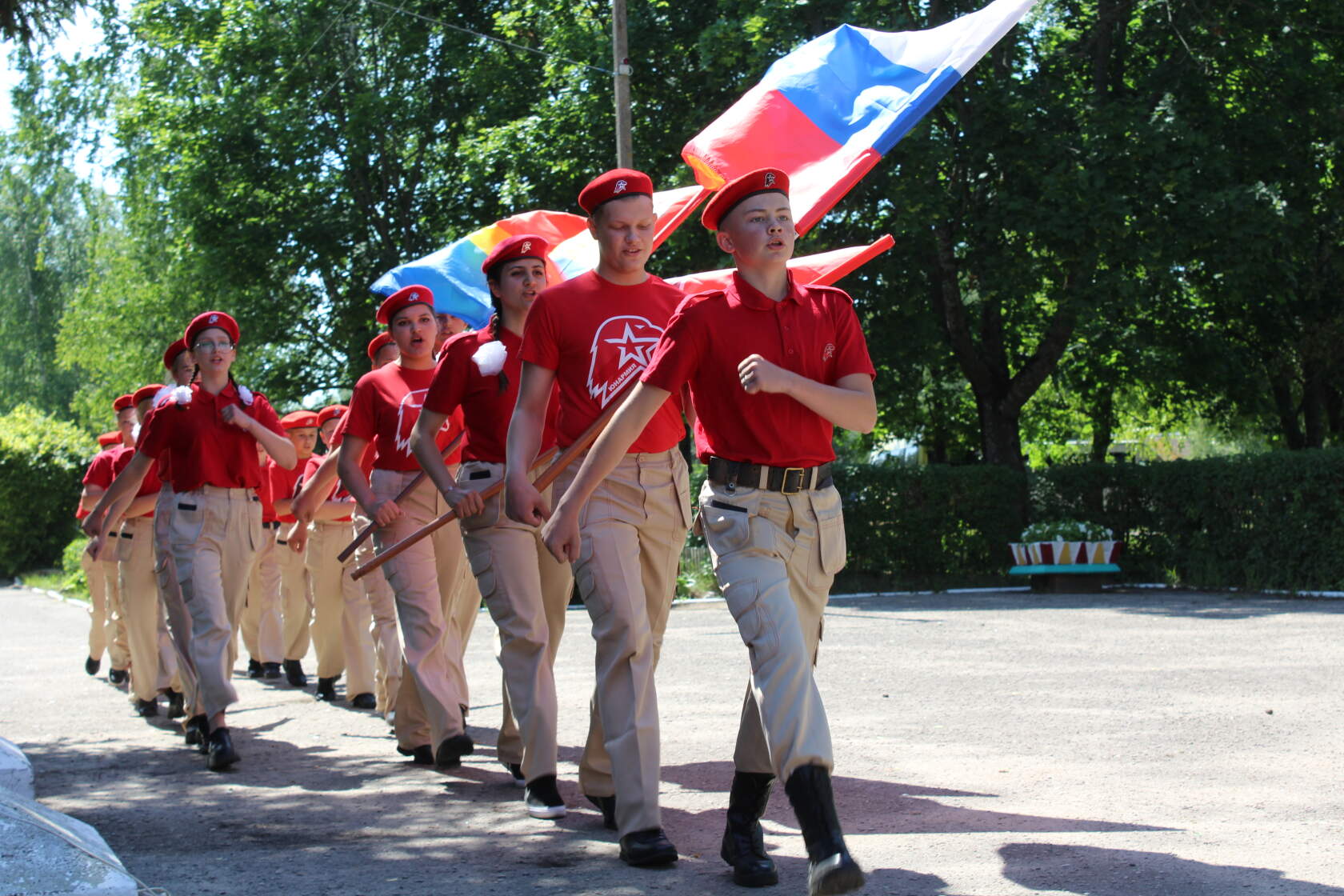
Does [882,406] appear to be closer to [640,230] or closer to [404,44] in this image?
[404,44]

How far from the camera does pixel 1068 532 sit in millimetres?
19766

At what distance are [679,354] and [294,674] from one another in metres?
7.74

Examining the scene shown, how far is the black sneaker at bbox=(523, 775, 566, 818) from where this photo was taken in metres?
5.97

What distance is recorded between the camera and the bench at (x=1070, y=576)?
1967cm

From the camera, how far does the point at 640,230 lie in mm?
5660

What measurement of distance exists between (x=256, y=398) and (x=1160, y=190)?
1479 cm

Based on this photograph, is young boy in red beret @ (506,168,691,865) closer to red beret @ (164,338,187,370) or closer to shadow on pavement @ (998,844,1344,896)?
shadow on pavement @ (998,844,1344,896)

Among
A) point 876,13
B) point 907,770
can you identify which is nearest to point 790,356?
point 907,770

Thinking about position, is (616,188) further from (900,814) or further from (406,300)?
(900,814)

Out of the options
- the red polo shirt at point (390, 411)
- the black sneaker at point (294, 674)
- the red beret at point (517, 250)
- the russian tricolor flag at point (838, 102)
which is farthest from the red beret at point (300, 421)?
the red beret at point (517, 250)

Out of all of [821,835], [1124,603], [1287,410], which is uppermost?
[1287,410]

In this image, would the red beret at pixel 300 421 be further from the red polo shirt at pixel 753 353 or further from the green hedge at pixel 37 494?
the green hedge at pixel 37 494

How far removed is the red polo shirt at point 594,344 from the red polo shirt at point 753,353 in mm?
788

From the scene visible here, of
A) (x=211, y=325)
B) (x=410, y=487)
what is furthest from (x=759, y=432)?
(x=211, y=325)
